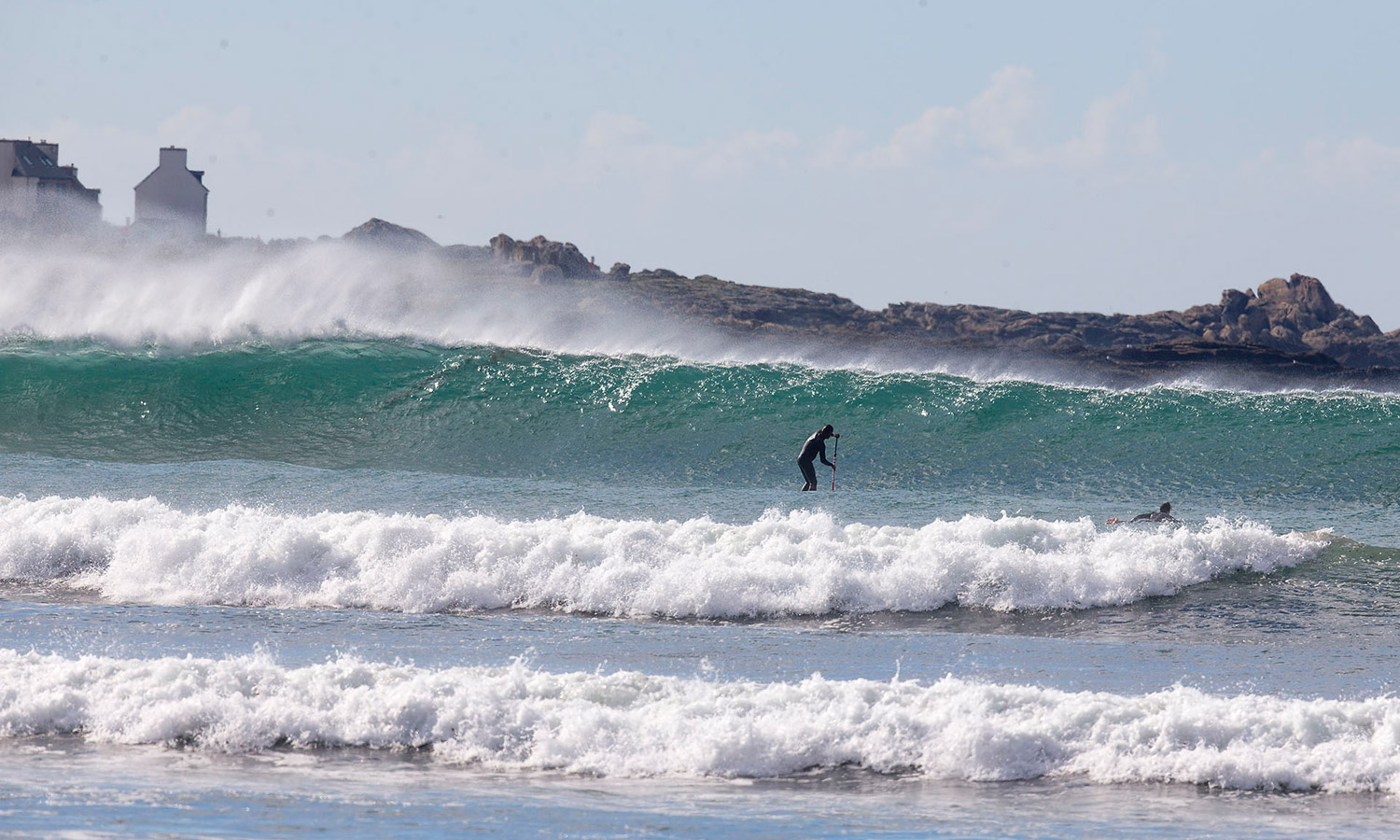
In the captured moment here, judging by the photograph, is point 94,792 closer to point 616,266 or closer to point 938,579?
point 938,579

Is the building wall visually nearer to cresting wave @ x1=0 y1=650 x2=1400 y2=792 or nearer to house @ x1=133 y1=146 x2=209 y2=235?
house @ x1=133 y1=146 x2=209 y2=235

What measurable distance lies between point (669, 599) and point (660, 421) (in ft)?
33.6

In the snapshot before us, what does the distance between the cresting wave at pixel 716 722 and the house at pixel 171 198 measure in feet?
223

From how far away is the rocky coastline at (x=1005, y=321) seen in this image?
6650 centimetres

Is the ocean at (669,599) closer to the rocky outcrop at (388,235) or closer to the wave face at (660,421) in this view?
the wave face at (660,421)

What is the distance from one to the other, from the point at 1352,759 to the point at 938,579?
477cm

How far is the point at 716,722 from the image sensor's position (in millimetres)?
6781

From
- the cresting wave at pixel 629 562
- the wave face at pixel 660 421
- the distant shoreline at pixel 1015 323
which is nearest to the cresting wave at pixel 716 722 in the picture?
A: the cresting wave at pixel 629 562

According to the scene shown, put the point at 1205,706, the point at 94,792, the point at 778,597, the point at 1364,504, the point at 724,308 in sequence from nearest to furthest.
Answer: the point at 94,792 → the point at 1205,706 → the point at 778,597 → the point at 1364,504 → the point at 724,308

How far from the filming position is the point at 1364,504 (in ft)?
56.1

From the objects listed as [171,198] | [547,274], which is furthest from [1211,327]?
[171,198]

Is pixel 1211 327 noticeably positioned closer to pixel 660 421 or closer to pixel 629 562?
pixel 660 421

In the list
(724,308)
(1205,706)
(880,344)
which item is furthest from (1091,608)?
(724,308)

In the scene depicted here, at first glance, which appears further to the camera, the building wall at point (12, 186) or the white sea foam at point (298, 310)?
the building wall at point (12, 186)
